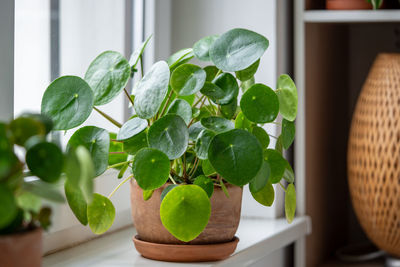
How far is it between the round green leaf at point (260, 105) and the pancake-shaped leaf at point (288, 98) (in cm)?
5

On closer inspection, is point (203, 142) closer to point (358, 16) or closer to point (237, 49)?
point (237, 49)

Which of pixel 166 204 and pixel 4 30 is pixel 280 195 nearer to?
pixel 166 204

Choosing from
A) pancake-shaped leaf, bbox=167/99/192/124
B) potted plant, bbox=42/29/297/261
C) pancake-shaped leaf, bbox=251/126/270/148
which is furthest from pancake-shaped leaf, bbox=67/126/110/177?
pancake-shaped leaf, bbox=251/126/270/148

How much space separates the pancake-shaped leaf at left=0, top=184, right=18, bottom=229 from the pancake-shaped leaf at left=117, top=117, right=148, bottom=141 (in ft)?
1.03

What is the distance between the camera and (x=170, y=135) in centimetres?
77

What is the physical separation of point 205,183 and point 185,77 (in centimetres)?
15

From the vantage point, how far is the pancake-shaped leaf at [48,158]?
541mm

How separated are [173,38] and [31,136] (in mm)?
815

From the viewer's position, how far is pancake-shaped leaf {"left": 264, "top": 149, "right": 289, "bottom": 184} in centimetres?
84

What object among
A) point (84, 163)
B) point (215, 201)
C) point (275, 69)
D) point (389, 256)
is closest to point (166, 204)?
point (215, 201)

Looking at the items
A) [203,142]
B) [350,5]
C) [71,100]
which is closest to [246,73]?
[203,142]

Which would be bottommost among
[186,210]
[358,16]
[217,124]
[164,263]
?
[164,263]

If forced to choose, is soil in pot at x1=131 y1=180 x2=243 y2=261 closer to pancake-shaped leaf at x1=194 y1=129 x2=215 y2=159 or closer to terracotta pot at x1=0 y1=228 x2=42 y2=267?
pancake-shaped leaf at x1=194 y1=129 x2=215 y2=159

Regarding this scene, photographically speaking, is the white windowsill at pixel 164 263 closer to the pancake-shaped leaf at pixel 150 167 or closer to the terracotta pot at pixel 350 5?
the pancake-shaped leaf at pixel 150 167
